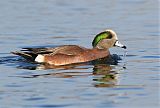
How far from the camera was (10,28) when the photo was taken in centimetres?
1895

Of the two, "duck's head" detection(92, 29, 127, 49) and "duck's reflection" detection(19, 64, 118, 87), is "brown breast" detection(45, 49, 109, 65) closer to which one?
"duck's reflection" detection(19, 64, 118, 87)

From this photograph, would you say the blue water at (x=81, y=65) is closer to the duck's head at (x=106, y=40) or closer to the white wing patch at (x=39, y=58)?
the white wing patch at (x=39, y=58)

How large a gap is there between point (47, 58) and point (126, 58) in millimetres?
1673

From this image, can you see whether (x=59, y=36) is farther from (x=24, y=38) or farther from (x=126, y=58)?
(x=126, y=58)

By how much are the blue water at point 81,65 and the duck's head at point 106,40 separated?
1.60ft

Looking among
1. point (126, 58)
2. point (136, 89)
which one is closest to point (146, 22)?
point (126, 58)

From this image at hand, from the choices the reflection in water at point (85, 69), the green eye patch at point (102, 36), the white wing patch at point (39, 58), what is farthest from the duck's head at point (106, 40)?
the white wing patch at point (39, 58)

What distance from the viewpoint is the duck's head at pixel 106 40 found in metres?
15.5

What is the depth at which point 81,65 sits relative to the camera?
1470 centimetres

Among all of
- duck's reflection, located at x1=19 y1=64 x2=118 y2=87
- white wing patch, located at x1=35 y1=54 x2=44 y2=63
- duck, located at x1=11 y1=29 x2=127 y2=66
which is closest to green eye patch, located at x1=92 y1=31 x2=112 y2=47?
duck, located at x1=11 y1=29 x2=127 y2=66

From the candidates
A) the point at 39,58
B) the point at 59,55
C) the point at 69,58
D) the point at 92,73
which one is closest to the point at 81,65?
the point at 69,58

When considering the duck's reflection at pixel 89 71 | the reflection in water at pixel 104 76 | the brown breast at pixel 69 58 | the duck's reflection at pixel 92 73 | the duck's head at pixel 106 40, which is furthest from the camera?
the duck's head at pixel 106 40

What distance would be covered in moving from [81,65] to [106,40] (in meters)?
1.16

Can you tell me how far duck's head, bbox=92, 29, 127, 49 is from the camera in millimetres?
15469
